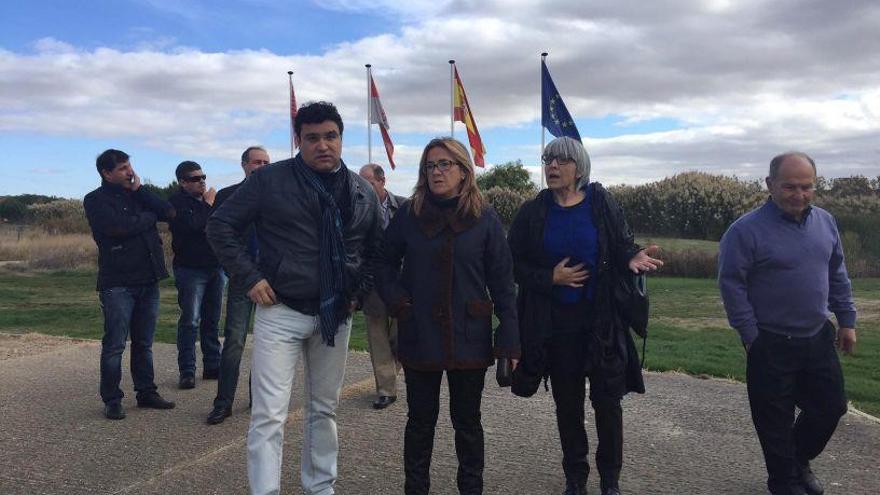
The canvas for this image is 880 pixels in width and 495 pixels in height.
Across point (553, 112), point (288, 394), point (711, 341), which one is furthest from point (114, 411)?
point (553, 112)

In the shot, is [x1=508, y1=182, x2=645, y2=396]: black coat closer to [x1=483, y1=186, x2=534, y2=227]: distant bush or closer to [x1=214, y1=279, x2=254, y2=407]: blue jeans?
[x1=214, y1=279, x2=254, y2=407]: blue jeans

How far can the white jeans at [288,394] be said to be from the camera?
12.7ft

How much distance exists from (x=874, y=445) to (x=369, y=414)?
3.45m

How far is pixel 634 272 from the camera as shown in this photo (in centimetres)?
409

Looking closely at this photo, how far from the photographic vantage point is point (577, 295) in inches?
164

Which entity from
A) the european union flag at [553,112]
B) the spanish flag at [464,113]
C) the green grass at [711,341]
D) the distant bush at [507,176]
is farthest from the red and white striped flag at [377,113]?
the distant bush at [507,176]

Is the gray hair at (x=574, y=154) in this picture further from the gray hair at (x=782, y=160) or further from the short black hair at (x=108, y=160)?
the short black hair at (x=108, y=160)

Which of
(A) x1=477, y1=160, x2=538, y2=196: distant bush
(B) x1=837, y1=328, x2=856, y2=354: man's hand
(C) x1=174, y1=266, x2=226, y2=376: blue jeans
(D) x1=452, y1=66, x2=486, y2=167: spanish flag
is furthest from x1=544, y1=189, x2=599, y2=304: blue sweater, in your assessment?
(A) x1=477, y1=160, x2=538, y2=196: distant bush

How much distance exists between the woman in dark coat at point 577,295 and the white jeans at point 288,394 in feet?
3.30

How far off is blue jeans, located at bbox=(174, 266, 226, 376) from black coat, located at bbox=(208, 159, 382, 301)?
2992 mm

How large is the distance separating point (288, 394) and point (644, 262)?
1.91m

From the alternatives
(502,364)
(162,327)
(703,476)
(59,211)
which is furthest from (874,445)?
(59,211)

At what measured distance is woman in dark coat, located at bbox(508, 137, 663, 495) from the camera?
4.12m

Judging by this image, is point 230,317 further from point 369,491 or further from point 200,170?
point 369,491
